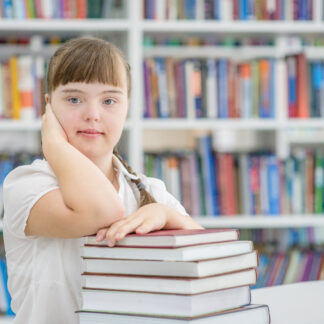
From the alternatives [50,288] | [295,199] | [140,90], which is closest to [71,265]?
[50,288]

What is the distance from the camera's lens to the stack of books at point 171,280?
0.77 meters

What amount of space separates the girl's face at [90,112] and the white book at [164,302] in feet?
1.05

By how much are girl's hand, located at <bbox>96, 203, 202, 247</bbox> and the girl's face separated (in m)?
0.19

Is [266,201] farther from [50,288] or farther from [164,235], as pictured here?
[164,235]

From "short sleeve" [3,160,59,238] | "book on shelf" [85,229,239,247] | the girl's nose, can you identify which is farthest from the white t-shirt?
"book on shelf" [85,229,239,247]

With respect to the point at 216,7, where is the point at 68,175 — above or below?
below

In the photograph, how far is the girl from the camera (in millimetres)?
947

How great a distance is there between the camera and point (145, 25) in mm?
2676

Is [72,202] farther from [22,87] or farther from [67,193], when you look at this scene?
[22,87]

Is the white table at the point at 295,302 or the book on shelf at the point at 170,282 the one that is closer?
the book on shelf at the point at 170,282

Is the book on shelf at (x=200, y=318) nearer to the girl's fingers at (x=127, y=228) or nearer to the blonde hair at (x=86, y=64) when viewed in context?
the girl's fingers at (x=127, y=228)

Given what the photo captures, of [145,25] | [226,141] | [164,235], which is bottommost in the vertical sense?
[226,141]

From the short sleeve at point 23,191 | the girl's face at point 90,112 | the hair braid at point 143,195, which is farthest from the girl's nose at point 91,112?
the hair braid at point 143,195

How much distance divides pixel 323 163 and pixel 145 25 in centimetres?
95
